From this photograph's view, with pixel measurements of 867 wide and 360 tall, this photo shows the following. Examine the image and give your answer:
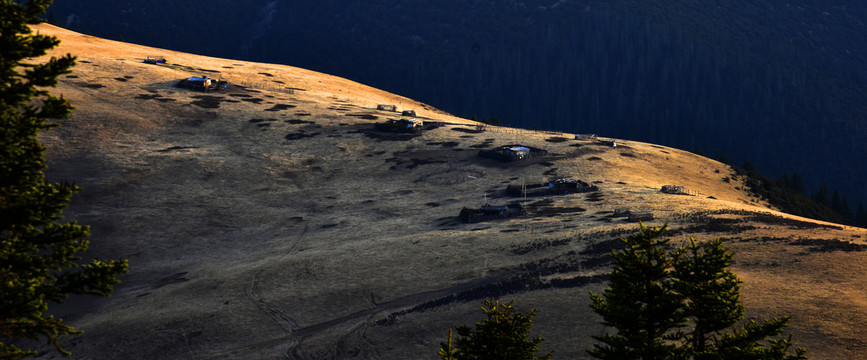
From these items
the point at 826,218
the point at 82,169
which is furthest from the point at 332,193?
the point at 826,218

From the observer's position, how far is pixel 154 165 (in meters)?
79.6

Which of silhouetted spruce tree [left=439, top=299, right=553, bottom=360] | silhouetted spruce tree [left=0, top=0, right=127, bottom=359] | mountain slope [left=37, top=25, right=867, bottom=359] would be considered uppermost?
silhouetted spruce tree [left=0, top=0, right=127, bottom=359]

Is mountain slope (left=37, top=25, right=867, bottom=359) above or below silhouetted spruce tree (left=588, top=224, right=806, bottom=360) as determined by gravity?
below

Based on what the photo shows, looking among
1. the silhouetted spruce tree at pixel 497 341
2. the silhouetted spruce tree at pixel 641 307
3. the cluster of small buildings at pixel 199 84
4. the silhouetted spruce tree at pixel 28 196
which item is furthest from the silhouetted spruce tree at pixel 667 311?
the cluster of small buildings at pixel 199 84

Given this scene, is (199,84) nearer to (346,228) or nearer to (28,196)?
(346,228)

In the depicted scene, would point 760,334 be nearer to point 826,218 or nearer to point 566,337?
point 566,337

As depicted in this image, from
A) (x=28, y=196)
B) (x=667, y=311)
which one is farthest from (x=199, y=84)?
(x=667, y=311)

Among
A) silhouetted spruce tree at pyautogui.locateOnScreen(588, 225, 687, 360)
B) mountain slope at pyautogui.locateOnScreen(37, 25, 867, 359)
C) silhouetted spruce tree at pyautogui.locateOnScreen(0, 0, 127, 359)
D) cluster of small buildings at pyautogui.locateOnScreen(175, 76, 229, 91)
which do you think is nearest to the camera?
silhouetted spruce tree at pyautogui.locateOnScreen(0, 0, 127, 359)

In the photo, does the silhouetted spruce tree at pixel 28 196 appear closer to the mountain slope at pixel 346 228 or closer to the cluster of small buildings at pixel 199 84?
the mountain slope at pixel 346 228

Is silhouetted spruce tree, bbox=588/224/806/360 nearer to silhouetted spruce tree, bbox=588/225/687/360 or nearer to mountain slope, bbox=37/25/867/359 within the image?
silhouetted spruce tree, bbox=588/225/687/360

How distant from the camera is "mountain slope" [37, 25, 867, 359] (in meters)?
38.3

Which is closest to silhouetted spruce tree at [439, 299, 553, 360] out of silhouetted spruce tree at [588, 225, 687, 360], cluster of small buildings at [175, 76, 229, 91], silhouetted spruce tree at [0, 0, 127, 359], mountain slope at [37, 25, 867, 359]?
silhouetted spruce tree at [588, 225, 687, 360]

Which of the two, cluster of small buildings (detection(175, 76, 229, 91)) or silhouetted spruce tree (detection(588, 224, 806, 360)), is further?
cluster of small buildings (detection(175, 76, 229, 91))

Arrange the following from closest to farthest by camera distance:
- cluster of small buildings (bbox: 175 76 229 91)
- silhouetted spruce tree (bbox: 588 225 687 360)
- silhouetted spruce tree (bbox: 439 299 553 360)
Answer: silhouetted spruce tree (bbox: 439 299 553 360)
silhouetted spruce tree (bbox: 588 225 687 360)
cluster of small buildings (bbox: 175 76 229 91)
